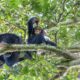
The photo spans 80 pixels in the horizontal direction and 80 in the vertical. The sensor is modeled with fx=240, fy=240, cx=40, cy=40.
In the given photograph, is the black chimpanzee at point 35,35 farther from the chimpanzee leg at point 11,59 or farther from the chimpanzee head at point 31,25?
the chimpanzee leg at point 11,59

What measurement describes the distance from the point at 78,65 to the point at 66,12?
2.71 ft

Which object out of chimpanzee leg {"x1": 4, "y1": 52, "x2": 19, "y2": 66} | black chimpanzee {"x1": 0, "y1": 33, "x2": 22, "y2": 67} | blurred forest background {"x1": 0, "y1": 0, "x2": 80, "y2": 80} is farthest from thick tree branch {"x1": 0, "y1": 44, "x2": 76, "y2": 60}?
chimpanzee leg {"x1": 4, "y1": 52, "x2": 19, "y2": 66}

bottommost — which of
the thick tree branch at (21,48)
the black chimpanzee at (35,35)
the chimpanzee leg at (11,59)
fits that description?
the chimpanzee leg at (11,59)

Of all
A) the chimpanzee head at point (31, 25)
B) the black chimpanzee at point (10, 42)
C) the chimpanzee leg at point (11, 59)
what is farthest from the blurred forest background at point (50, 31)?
the chimpanzee leg at point (11, 59)

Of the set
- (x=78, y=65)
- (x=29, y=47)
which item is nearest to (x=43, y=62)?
(x=78, y=65)

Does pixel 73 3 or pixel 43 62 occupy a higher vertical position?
pixel 73 3

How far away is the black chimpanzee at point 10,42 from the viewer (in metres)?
3.06

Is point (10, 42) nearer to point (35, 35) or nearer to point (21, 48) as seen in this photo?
point (35, 35)

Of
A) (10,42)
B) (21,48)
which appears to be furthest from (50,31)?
(21,48)

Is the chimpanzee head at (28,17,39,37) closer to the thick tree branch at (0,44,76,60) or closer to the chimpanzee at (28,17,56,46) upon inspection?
the chimpanzee at (28,17,56,46)

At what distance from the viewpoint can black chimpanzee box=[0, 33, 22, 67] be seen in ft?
10.0

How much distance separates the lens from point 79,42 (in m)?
2.96

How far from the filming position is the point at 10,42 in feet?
9.95

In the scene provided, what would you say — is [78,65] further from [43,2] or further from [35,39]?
[43,2]
